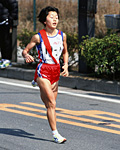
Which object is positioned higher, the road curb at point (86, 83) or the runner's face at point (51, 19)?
the runner's face at point (51, 19)

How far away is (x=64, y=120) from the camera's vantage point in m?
7.45

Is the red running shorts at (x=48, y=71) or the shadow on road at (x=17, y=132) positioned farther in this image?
the shadow on road at (x=17, y=132)

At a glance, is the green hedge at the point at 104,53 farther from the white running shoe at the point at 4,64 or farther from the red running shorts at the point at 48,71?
the red running shorts at the point at 48,71

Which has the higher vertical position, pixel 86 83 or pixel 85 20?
pixel 85 20

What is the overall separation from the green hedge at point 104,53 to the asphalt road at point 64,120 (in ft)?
2.24

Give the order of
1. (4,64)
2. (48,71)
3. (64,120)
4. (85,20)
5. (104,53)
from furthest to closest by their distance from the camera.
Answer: (4,64), (85,20), (104,53), (64,120), (48,71)

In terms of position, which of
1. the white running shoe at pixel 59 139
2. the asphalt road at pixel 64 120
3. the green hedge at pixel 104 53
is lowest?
the asphalt road at pixel 64 120

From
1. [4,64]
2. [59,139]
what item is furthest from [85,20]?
[59,139]

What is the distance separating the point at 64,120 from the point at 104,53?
3.51 m

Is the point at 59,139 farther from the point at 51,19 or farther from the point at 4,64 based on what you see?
the point at 4,64

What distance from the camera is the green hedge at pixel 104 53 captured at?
34.2ft

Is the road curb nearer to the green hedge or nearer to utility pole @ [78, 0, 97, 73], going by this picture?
the green hedge

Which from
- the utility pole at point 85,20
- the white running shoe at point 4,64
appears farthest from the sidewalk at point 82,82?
the white running shoe at point 4,64

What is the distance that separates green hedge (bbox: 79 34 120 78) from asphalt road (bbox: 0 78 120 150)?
2.24ft
